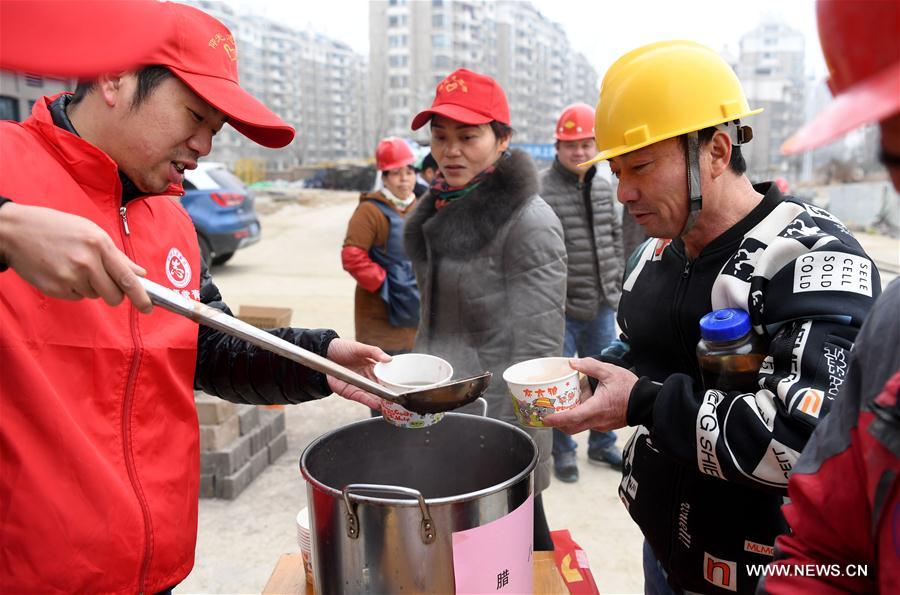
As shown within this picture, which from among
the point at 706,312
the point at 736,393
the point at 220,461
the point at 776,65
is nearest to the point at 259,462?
the point at 220,461

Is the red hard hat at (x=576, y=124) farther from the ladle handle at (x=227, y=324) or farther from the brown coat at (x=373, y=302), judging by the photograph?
the ladle handle at (x=227, y=324)

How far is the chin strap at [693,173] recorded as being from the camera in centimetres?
166

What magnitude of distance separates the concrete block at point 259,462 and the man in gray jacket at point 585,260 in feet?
6.35

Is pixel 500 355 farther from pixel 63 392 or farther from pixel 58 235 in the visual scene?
pixel 58 235

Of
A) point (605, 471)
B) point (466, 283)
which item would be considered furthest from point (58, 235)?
point (605, 471)

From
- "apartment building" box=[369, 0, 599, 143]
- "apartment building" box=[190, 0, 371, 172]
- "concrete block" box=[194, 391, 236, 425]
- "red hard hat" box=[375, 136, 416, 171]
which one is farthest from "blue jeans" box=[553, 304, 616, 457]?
"apartment building" box=[190, 0, 371, 172]

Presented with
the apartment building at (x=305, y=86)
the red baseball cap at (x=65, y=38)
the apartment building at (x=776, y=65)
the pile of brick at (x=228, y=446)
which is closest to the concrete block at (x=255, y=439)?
the pile of brick at (x=228, y=446)

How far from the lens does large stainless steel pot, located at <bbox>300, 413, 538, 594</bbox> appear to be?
4.82ft

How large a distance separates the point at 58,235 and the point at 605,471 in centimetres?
397

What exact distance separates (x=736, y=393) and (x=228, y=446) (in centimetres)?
342

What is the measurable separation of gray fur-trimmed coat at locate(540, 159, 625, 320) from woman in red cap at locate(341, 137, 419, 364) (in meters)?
1.02

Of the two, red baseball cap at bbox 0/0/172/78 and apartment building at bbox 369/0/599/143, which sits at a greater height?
apartment building at bbox 369/0/599/143

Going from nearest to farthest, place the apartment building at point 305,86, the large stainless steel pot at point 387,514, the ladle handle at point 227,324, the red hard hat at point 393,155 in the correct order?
the ladle handle at point 227,324 → the large stainless steel pot at point 387,514 → the red hard hat at point 393,155 → the apartment building at point 305,86

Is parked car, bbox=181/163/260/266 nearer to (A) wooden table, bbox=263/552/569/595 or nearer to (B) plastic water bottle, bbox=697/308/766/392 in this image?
(A) wooden table, bbox=263/552/569/595
